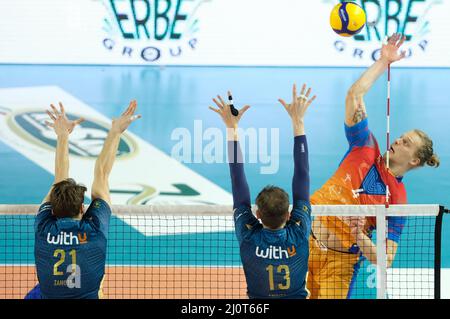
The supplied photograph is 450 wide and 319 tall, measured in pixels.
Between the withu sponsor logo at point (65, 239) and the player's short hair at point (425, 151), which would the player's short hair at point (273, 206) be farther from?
the player's short hair at point (425, 151)

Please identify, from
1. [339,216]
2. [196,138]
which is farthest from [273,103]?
[339,216]

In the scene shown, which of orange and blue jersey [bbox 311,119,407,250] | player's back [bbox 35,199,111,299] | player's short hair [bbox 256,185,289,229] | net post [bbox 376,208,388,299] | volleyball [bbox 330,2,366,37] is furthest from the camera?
volleyball [bbox 330,2,366,37]

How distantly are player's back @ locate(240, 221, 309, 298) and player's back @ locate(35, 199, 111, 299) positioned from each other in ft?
3.41

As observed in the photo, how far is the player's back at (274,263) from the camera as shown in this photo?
478 centimetres

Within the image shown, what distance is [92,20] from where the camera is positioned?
21.3 metres

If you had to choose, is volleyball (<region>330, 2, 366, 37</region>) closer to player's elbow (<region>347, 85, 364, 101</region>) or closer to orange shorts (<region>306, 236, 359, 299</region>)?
player's elbow (<region>347, 85, 364, 101</region>)

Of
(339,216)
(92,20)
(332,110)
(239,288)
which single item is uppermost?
(92,20)

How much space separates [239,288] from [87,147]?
696cm

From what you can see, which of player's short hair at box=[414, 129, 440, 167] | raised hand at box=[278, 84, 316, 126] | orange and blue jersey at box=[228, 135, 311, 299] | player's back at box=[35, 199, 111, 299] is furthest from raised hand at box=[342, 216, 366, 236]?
player's back at box=[35, 199, 111, 299]

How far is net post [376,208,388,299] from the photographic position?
6.03 meters

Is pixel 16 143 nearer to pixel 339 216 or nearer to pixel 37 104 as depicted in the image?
pixel 37 104

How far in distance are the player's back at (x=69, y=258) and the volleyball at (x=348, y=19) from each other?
440 cm

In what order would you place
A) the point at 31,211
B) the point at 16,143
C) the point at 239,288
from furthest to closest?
the point at 16,143 < the point at 239,288 < the point at 31,211
